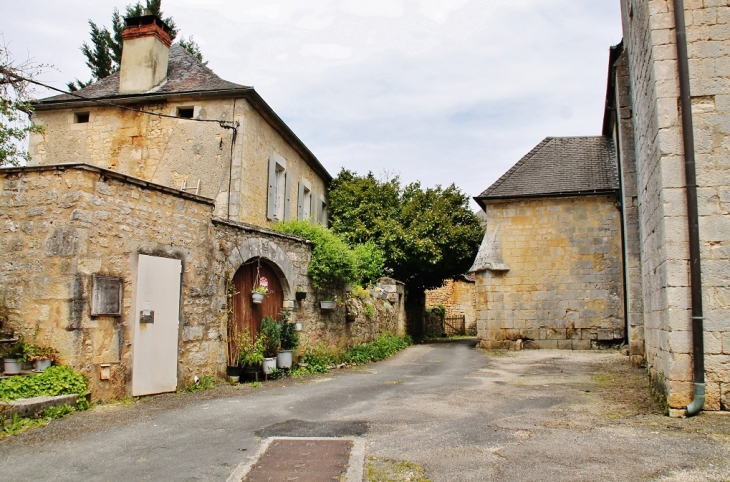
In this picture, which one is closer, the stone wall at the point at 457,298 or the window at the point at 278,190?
the window at the point at 278,190

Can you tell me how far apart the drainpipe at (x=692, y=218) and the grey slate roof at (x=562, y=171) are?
9.96 metres

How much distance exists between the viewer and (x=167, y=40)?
13.1 metres

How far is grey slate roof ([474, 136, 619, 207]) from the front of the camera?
615 inches

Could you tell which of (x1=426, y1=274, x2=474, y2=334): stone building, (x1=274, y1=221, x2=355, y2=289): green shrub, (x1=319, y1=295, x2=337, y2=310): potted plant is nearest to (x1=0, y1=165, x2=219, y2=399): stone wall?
(x1=274, y1=221, x2=355, y2=289): green shrub

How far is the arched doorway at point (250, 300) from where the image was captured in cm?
869

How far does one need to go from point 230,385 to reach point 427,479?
199 inches

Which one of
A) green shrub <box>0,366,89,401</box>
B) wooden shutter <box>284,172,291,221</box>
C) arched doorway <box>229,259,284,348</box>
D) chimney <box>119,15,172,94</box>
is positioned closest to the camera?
green shrub <box>0,366,89,401</box>

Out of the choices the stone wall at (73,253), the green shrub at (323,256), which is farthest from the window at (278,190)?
the stone wall at (73,253)

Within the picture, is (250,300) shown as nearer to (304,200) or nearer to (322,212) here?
(304,200)

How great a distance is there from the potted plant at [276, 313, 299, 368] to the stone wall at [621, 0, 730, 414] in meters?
5.57

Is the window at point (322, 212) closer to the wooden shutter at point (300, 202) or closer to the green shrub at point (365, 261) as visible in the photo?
the wooden shutter at point (300, 202)

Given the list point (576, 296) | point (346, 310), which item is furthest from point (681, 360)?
point (576, 296)

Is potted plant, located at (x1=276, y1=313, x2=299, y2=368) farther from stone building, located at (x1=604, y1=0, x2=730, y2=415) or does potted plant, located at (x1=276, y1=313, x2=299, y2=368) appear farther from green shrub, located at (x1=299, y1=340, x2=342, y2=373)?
stone building, located at (x1=604, y1=0, x2=730, y2=415)

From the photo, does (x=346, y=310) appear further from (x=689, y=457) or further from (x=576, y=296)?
(x=689, y=457)
